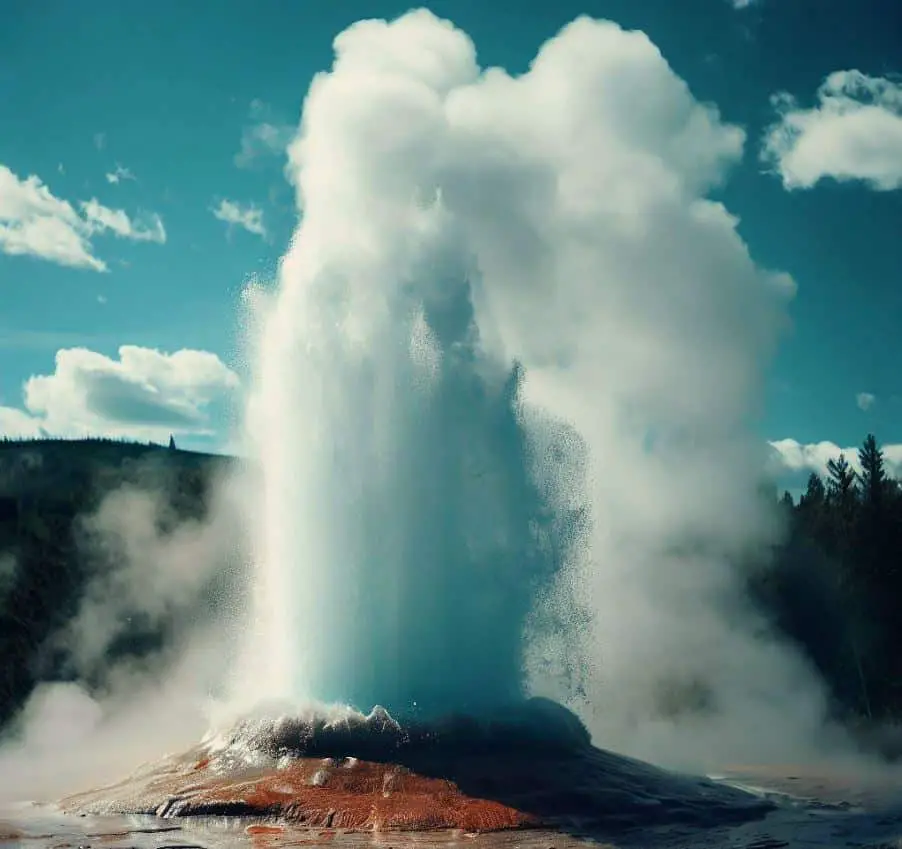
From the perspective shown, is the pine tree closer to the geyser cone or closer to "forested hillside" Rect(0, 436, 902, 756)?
"forested hillside" Rect(0, 436, 902, 756)

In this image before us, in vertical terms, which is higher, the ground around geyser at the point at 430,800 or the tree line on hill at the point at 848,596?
the tree line on hill at the point at 848,596

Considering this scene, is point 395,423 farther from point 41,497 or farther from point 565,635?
point 41,497

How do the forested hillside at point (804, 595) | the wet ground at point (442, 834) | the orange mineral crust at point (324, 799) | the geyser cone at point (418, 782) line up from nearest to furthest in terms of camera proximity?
1. the wet ground at point (442, 834)
2. the orange mineral crust at point (324, 799)
3. the geyser cone at point (418, 782)
4. the forested hillside at point (804, 595)

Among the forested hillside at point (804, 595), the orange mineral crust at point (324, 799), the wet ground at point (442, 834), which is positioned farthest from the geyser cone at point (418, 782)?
the forested hillside at point (804, 595)

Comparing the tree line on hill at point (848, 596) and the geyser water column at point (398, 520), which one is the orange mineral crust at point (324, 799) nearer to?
the geyser water column at point (398, 520)

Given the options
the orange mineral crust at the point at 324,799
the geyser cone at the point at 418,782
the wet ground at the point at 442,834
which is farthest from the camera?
Answer: the geyser cone at the point at 418,782

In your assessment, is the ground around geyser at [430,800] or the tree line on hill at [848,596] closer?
the ground around geyser at [430,800]

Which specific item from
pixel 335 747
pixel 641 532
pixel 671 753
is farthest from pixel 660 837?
pixel 641 532

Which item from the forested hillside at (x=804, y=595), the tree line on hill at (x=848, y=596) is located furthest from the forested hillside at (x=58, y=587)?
the tree line on hill at (x=848, y=596)
